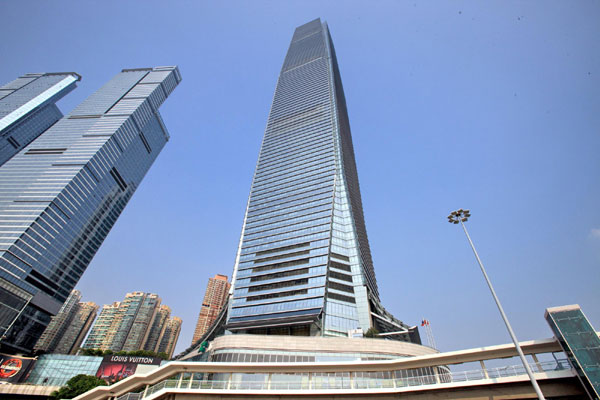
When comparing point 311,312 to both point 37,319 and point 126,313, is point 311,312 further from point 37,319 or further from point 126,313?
point 126,313

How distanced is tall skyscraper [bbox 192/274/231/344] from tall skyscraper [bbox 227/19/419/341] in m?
80.8

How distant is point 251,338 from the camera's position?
55.7 m

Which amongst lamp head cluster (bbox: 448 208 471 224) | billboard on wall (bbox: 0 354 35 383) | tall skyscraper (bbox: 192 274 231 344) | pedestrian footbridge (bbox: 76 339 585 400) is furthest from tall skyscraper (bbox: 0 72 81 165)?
lamp head cluster (bbox: 448 208 471 224)

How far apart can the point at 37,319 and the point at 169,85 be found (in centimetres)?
15319

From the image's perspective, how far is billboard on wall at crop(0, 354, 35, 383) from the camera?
73562 millimetres

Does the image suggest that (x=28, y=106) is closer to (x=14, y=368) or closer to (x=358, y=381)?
(x=14, y=368)

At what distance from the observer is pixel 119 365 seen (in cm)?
8231

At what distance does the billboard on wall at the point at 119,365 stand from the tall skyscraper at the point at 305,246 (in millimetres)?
29692

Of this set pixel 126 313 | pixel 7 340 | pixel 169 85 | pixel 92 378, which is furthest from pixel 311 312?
pixel 169 85

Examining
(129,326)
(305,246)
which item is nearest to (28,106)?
(129,326)

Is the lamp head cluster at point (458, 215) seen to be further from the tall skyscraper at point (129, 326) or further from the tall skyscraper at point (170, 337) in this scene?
the tall skyscraper at point (170, 337)

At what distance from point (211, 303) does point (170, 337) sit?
28340 millimetres

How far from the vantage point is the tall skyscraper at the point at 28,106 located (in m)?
142

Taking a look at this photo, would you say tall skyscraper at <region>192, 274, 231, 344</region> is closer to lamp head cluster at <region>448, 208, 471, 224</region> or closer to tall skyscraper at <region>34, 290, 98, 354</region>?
tall skyscraper at <region>34, 290, 98, 354</region>
